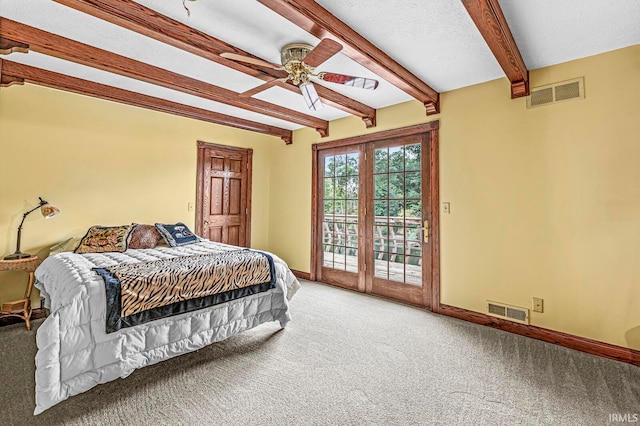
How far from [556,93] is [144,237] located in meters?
4.58

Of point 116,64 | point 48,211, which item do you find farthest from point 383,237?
point 48,211

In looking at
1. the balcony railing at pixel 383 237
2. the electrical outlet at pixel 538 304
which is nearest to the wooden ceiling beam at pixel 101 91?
the balcony railing at pixel 383 237

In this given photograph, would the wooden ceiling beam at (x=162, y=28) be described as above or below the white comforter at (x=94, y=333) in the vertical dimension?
above

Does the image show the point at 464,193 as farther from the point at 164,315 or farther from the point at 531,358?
the point at 164,315

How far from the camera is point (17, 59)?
2.81m

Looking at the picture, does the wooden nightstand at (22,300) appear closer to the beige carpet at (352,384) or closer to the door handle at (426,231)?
the beige carpet at (352,384)

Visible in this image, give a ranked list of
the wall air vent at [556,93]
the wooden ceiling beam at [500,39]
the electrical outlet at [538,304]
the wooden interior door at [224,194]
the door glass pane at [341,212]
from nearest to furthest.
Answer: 1. the wooden ceiling beam at [500,39]
2. the wall air vent at [556,93]
3. the electrical outlet at [538,304]
4. the door glass pane at [341,212]
5. the wooden interior door at [224,194]

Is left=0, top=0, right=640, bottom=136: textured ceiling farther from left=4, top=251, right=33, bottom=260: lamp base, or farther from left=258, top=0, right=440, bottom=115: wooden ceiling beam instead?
Answer: left=4, top=251, right=33, bottom=260: lamp base

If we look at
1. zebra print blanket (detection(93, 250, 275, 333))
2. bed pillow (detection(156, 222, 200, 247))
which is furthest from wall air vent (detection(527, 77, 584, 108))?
bed pillow (detection(156, 222, 200, 247))

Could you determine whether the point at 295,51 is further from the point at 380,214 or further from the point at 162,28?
the point at 380,214

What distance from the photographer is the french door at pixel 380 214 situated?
3.67 meters

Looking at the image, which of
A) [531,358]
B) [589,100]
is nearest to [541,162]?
[589,100]

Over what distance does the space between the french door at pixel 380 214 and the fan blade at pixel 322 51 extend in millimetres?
1864

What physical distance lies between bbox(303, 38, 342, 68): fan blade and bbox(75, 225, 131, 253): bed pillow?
9.13 ft
